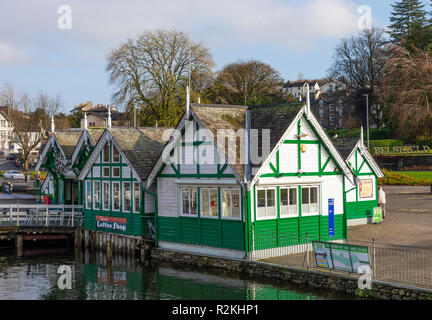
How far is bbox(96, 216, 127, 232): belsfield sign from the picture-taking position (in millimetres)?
32938

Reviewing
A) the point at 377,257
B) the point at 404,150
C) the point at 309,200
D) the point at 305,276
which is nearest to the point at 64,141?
the point at 309,200

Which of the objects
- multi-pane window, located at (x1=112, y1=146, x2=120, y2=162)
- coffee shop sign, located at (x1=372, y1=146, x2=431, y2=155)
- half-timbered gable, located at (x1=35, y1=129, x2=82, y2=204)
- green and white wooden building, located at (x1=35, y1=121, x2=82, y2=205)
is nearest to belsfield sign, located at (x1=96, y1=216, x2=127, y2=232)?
multi-pane window, located at (x1=112, y1=146, x2=120, y2=162)

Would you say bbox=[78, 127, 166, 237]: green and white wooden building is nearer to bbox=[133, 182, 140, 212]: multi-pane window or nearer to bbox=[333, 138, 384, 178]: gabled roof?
bbox=[133, 182, 140, 212]: multi-pane window

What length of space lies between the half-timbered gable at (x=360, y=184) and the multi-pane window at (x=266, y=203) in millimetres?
11003

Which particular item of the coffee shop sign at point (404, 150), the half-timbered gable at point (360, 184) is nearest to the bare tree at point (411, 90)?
the coffee shop sign at point (404, 150)

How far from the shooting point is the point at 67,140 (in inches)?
1665

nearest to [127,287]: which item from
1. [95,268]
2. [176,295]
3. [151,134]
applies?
[176,295]

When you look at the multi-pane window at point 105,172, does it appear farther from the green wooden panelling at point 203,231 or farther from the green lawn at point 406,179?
the green lawn at point 406,179

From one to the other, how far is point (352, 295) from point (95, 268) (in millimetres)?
14302

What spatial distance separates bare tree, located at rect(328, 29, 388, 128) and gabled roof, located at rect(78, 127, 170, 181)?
59.8 metres

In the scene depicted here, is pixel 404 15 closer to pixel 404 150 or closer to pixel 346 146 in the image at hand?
pixel 404 150

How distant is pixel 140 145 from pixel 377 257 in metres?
15.3

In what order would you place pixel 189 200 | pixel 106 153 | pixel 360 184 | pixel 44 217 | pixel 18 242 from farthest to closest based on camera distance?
1. pixel 44 217
2. pixel 360 184
3. pixel 18 242
4. pixel 106 153
5. pixel 189 200
